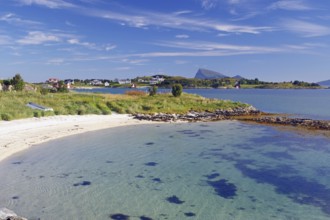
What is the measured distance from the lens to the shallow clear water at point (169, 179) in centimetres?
1347

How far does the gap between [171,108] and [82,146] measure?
27.9 metres

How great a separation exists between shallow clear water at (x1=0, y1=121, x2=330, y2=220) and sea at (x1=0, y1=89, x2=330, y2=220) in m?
0.05

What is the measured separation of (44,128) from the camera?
3178cm

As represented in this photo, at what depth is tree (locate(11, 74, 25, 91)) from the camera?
6619cm

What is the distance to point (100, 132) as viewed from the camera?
112 feet

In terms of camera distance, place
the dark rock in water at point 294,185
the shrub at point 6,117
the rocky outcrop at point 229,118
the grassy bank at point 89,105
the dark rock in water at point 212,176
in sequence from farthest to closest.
A: the rocky outcrop at point 229,118
the grassy bank at point 89,105
the shrub at point 6,117
the dark rock in water at point 212,176
the dark rock in water at point 294,185

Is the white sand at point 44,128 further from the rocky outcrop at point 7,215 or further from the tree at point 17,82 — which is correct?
the tree at point 17,82

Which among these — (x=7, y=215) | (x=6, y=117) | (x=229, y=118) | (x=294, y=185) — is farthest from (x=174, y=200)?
(x=229, y=118)

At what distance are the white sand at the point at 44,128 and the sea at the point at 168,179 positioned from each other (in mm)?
1177

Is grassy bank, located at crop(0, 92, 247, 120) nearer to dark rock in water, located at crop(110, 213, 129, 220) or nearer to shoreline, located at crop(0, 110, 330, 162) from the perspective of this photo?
shoreline, located at crop(0, 110, 330, 162)

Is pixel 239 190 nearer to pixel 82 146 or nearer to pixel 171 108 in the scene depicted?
pixel 82 146

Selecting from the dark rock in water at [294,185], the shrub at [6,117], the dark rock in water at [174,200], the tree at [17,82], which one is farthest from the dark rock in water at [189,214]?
the tree at [17,82]

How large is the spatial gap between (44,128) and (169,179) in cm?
1868

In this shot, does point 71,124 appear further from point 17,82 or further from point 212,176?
point 17,82
